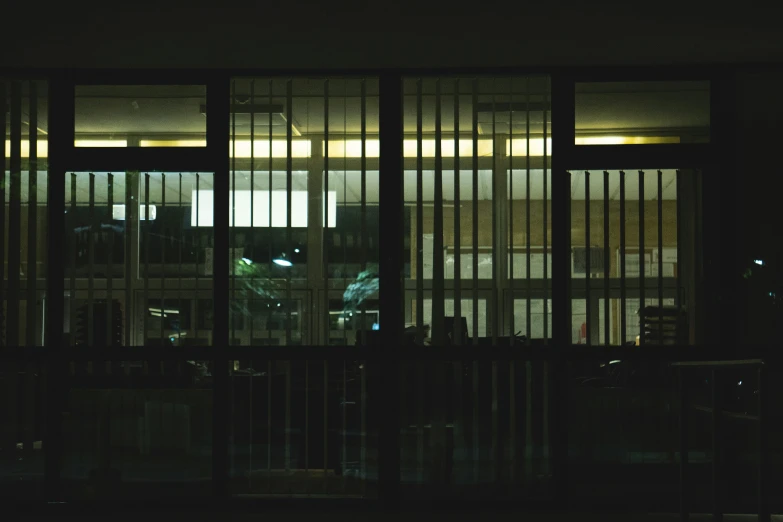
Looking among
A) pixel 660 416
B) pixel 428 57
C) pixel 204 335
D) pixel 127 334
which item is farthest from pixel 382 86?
pixel 660 416

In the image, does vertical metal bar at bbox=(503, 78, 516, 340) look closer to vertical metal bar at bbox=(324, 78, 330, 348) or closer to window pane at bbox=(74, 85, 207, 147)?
vertical metal bar at bbox=(324, 78, 330, 348)

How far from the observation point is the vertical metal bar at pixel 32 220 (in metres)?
5.48

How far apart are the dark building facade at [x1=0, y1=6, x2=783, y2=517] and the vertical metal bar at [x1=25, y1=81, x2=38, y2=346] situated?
0.02m

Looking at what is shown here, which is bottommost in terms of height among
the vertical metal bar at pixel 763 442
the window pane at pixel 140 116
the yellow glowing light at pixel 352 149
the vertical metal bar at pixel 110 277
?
the vertical metal bar at pixel 763 442

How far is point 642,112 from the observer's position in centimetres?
545

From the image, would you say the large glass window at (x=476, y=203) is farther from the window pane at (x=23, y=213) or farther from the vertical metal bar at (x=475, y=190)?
the window pane at (x=23, y=213)

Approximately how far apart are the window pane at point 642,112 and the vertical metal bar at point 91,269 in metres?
3.22

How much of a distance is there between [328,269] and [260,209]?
0.60 metres

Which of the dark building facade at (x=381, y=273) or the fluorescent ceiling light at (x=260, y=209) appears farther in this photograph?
the fluorescent ceiling light at (x=260, y=209)

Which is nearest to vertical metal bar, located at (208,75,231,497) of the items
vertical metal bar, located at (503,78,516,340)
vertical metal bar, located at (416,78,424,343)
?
vertical metal bar, located at (416,78,424,343)

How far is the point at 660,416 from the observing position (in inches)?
216

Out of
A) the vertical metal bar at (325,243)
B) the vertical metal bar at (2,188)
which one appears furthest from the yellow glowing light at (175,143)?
the vertical metal bar at (2,188)

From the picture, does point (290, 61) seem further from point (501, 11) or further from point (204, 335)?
point (204, 335)

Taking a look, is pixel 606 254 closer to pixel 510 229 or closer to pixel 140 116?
pixel 510 229
